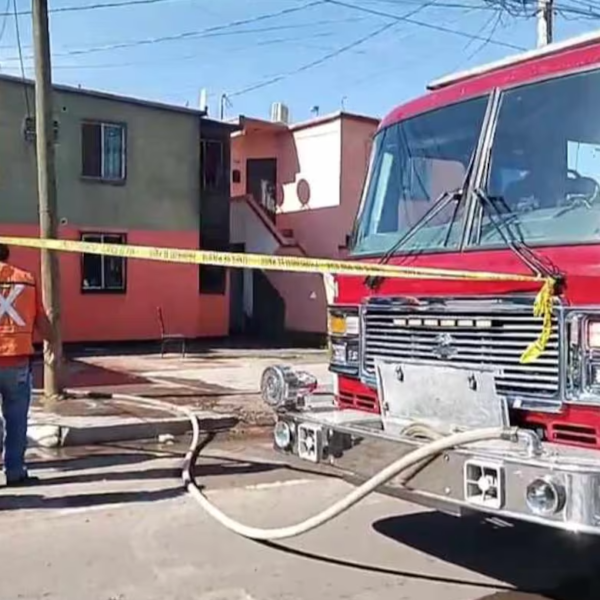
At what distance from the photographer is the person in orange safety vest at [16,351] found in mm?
7238

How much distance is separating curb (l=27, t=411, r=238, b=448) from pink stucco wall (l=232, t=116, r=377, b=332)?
15100 millimetres

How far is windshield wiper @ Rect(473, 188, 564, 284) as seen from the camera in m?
4.48

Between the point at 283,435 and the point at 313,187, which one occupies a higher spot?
the point at 313,187

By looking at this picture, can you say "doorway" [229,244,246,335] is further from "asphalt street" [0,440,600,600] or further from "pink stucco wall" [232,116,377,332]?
"asphalt street" [0,440,600,600]

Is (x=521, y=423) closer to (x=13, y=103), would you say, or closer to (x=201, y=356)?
(x=201, y=356)


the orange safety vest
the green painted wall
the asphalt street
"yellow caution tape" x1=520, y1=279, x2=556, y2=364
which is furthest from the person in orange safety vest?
the green painted wall

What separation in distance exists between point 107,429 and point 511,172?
239 inches

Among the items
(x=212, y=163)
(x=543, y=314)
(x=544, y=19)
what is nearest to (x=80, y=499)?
(x=543, y=314)

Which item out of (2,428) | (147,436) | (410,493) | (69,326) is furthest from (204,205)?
(410,493)

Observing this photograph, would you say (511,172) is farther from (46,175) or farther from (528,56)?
(46,175)

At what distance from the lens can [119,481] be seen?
7.84m

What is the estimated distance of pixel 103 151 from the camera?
23.3 m

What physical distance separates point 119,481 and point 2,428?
3.56 ft

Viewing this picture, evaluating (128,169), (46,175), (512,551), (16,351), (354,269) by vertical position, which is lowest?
(512,551)
